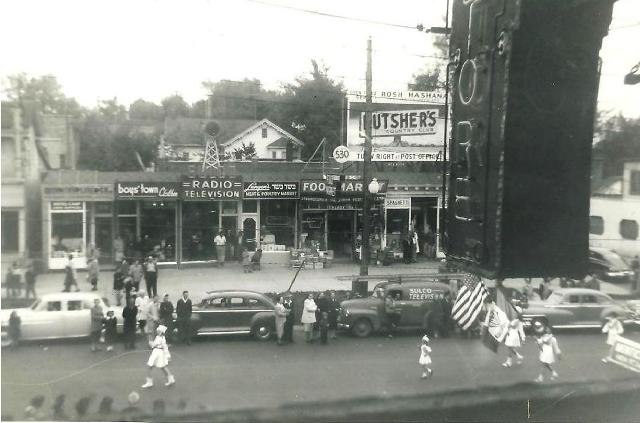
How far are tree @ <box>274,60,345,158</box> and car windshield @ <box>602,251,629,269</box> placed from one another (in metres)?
5.64

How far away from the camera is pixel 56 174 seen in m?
9.90

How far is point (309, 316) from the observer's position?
33.3 ft

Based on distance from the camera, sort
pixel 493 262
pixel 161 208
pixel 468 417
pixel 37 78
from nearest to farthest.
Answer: pixel 493 262
pixel 468 417
pixel 37 78
pixel 161 208

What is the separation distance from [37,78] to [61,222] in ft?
8.65

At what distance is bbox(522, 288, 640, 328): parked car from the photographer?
939cm

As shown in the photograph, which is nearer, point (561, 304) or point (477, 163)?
point (477, 163)

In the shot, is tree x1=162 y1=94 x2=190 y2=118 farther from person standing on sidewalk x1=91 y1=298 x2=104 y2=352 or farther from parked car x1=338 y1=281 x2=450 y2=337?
parked car x1=338 y1=281 x2=450 y2=337

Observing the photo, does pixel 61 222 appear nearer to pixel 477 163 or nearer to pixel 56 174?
pixel 56 174

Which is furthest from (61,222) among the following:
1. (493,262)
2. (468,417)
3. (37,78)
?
(493,262)

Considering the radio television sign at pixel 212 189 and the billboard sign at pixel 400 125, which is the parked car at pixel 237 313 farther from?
the billboard sign at pixel 400 125

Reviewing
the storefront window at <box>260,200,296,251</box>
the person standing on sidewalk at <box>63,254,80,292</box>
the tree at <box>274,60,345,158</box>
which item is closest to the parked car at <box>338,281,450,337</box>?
the storefront window at <box>260,200,296,251</box>

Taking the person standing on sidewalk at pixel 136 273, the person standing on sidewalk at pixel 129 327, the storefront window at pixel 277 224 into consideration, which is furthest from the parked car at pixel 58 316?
the storefront window at pixel 277 224

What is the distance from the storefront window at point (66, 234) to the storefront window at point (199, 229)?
1840 millimetres

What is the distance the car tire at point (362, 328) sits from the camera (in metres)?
10.7
